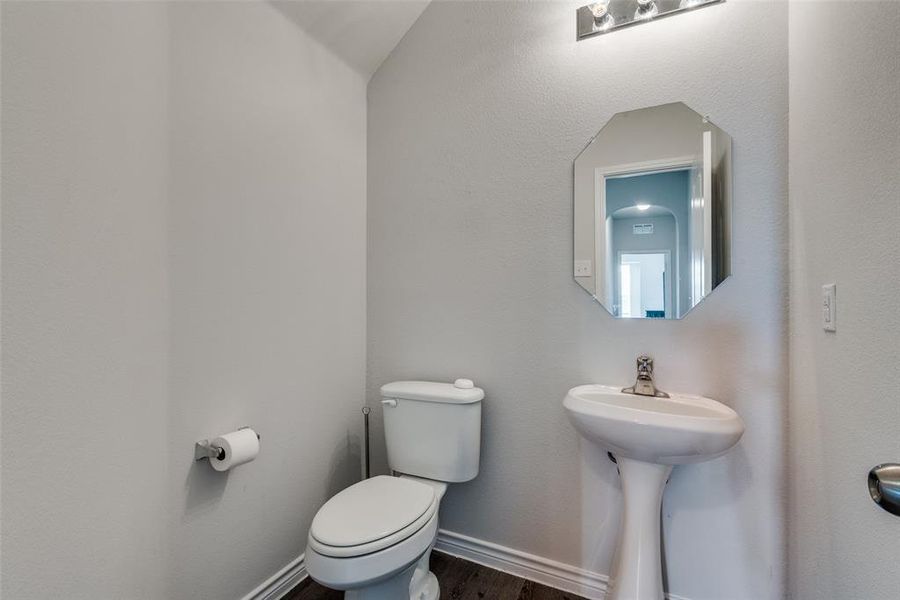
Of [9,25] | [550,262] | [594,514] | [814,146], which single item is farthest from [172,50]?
[594,514]

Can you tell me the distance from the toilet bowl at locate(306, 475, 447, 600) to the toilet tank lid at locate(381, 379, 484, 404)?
1.03 feet

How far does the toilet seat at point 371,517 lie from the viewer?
107 cm

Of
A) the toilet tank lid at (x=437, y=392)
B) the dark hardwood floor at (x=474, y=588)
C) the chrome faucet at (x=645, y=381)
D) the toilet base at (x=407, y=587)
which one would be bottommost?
the dark hardwood floor at (x=474, y=588)

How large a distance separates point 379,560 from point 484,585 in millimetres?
688

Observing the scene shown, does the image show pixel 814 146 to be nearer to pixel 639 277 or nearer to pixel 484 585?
pixel 639 277

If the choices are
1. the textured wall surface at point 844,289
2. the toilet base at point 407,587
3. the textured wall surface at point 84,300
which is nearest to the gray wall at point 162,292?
the textured wall surface at point 84,300

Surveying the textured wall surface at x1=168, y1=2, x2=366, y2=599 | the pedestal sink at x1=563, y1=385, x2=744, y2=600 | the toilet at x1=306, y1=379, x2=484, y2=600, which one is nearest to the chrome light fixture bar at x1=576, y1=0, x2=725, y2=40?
the textured wall surface at x1=168, y1=2, x2=366, y2=599

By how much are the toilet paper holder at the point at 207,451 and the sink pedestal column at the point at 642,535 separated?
1255mm

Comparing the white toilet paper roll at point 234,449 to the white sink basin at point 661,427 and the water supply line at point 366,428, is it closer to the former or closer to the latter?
the water supply line at point 366,428

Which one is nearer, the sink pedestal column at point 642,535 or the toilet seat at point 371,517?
the toilet seat at point 371,517

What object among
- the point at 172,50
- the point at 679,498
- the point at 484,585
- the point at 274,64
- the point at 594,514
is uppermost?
the point at 274,64

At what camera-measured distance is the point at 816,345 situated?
1003mm

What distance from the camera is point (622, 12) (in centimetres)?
142

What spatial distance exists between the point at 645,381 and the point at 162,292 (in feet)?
5.04
